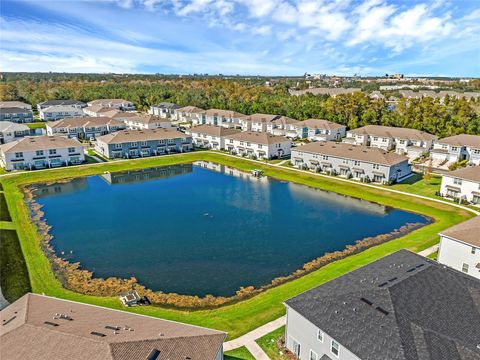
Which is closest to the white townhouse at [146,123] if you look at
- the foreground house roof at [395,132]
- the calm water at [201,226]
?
the calm water at [201,226]

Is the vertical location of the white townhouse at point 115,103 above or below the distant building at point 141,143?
above

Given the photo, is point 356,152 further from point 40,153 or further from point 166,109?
point 166,109

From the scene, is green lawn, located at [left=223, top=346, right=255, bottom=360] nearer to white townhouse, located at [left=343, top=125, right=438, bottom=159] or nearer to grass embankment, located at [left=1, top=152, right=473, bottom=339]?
grass embankment, located at [left=1, top=152, right=473, bottom=339]

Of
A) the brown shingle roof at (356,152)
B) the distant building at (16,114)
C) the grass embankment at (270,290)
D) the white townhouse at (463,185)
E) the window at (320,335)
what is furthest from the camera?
the distant building at (16,114)

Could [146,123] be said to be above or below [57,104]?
below

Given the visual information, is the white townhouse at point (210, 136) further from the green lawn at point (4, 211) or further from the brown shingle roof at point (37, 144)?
the green lawn at point (4, 211)

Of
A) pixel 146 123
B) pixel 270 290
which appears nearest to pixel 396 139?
pixel 270 290

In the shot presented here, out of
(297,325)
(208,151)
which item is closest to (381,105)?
(208,151)
